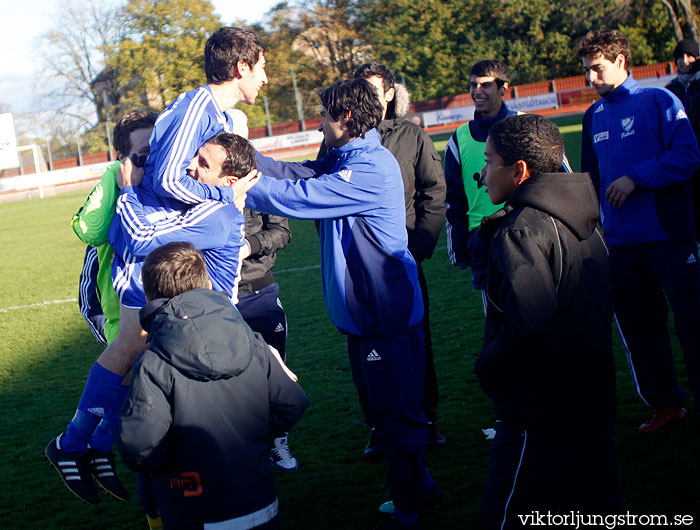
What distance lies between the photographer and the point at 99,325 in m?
3.53

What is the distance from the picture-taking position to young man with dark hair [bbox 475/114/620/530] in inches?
93.8

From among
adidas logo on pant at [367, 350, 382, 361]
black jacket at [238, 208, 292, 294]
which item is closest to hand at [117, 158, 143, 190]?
black jacket at [238, 208, 292, 294]

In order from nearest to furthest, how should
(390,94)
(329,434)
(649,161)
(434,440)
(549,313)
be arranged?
(549,313) < (649,161) < (434,440) < (390,94) < (329,434)

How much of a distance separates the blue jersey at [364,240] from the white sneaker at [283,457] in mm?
1194

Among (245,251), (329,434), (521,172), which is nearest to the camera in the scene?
(521,172)

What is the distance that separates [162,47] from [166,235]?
53.9 meters

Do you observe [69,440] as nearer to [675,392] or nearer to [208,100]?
[208,100]

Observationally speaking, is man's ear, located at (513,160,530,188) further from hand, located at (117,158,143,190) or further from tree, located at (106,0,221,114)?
tree, located at (106,0,221,114)

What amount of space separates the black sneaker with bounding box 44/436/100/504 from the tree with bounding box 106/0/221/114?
51.6 m

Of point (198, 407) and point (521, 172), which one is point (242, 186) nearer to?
point (198, 407)

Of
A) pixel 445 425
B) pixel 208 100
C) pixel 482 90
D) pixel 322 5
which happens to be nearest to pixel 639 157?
pixel 482 90

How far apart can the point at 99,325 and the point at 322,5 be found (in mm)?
57115

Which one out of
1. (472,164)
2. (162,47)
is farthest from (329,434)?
(162,47)

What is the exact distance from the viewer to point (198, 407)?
2.45 meters
